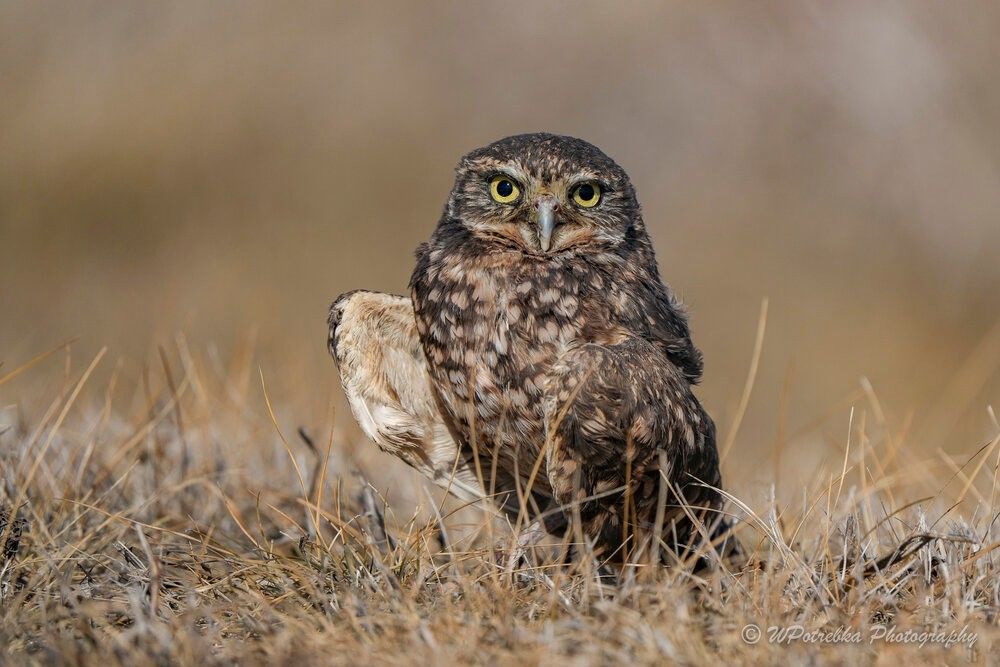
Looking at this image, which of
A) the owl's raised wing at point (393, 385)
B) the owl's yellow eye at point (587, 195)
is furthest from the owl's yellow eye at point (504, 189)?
the owl's raised wing at point (393, 385)

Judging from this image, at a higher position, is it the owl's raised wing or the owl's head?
the owl's head

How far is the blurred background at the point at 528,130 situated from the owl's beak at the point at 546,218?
5397 millimetres

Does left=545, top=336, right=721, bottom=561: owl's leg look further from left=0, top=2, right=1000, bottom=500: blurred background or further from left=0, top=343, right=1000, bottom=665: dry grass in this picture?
left=0, top=2, right=1000, bottom=500: blurred background

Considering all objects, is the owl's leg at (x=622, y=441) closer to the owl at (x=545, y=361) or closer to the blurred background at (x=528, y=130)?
the owl at (x=545, y=361)

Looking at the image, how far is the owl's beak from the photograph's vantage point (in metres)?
3.12

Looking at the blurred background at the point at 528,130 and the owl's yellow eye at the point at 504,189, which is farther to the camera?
the blurred background at the point at 528,130

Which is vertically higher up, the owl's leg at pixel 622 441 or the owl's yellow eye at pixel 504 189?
the owl's yellow eye at pixel 504 189

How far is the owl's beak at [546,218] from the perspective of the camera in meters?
3.12

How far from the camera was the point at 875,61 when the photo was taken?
1077cm

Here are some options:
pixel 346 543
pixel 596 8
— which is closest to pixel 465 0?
pixel 596 8

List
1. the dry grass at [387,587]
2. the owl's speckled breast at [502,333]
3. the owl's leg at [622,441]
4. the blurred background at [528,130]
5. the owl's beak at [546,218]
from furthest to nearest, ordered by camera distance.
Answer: the blurred background at [528,130], the owl's beak at [546,218], the owl's speckled breast at [502,333], the owl's leg at [622,441], the dry grass at [387,587]

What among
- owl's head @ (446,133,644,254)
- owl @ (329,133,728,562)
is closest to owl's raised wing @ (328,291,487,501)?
owl @ (329,133,728,562)

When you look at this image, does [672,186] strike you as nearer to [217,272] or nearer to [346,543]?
[217,272]

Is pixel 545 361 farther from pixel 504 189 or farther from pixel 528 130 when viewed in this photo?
pixel 528 130
